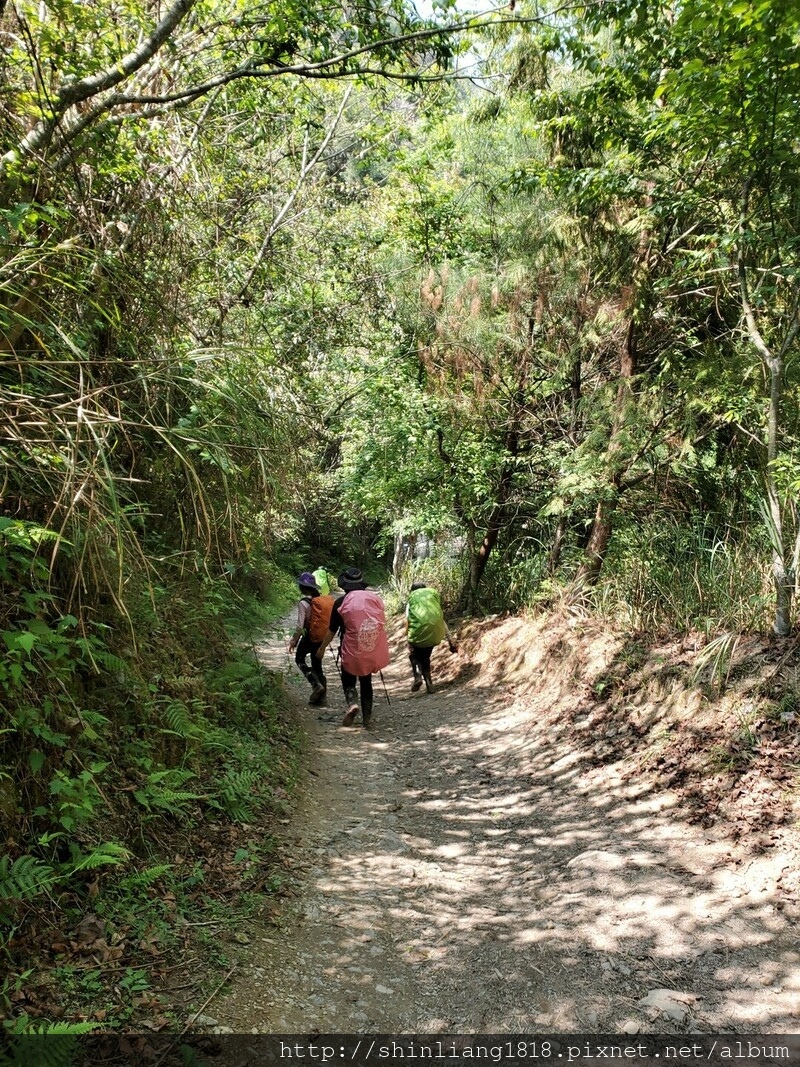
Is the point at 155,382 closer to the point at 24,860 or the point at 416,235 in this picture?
the point at 24,860

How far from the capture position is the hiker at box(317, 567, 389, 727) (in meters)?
7.76

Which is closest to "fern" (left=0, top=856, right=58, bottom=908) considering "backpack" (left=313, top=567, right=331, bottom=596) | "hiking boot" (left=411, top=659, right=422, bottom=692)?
"backpack" (left=313, top=567, right=331, bottom=596)

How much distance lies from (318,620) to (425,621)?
1636mm

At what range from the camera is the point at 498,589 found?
12305mm

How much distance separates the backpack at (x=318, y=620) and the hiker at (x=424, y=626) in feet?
4.48

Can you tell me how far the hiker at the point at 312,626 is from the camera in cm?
887

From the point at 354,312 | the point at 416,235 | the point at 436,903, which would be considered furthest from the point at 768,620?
the point at 416,235

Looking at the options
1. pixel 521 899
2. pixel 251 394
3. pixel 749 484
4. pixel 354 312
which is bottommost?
pixel 521 899

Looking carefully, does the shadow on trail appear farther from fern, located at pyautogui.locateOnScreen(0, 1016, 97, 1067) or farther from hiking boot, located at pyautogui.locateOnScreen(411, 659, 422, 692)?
hiking boot, located at pyautogui.locateOnScreen(411, 659, 422, 692)

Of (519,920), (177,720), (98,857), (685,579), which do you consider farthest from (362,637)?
(98,857)

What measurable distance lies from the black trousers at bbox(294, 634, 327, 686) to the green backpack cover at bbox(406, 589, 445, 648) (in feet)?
4.81

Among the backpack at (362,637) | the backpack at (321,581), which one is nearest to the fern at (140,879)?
the backpack at (362,637)

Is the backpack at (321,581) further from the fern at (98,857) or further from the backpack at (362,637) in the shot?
the fern at (98,857)

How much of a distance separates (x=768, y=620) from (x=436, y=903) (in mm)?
3511
